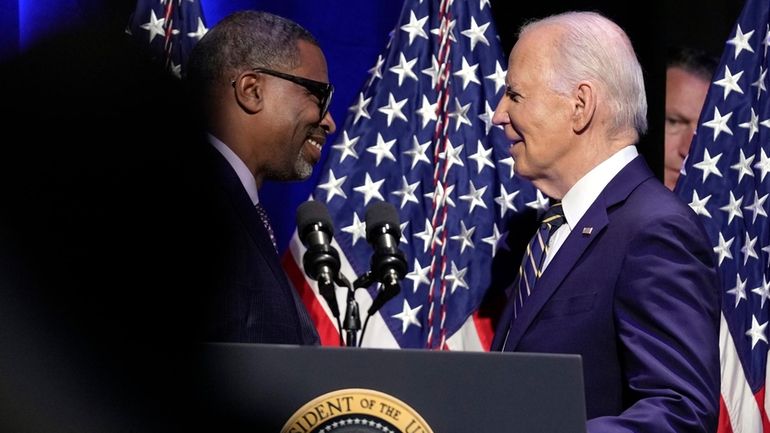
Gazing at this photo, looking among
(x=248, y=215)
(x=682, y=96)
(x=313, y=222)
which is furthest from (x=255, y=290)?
(x=682, y=96)

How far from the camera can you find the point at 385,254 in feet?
7.06

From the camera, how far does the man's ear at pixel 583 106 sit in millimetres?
2617

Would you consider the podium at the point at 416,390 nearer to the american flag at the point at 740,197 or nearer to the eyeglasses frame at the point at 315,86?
the eyeglasses frame at the point at 315,86

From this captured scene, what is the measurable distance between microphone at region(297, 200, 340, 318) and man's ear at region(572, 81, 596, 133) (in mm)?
720

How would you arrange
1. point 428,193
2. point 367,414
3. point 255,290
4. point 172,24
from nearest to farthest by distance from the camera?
point 367,414 < point 255,290 < point 172,24 < point 428,193

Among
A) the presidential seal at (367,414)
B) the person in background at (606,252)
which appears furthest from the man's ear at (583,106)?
the presidential seal at (367,414)

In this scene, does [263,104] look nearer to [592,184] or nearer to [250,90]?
[250,90]

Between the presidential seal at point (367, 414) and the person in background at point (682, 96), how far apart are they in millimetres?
2986

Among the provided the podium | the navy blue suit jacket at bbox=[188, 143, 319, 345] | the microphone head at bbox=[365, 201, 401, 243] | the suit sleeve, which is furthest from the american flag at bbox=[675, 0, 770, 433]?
the podium

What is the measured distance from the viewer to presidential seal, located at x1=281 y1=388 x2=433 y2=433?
58.1 inches

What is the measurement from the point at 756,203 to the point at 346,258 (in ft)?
4.25

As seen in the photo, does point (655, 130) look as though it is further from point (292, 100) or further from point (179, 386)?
point (179, 386)

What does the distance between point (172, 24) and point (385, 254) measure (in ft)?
4.63

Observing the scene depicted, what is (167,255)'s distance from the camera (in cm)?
96
